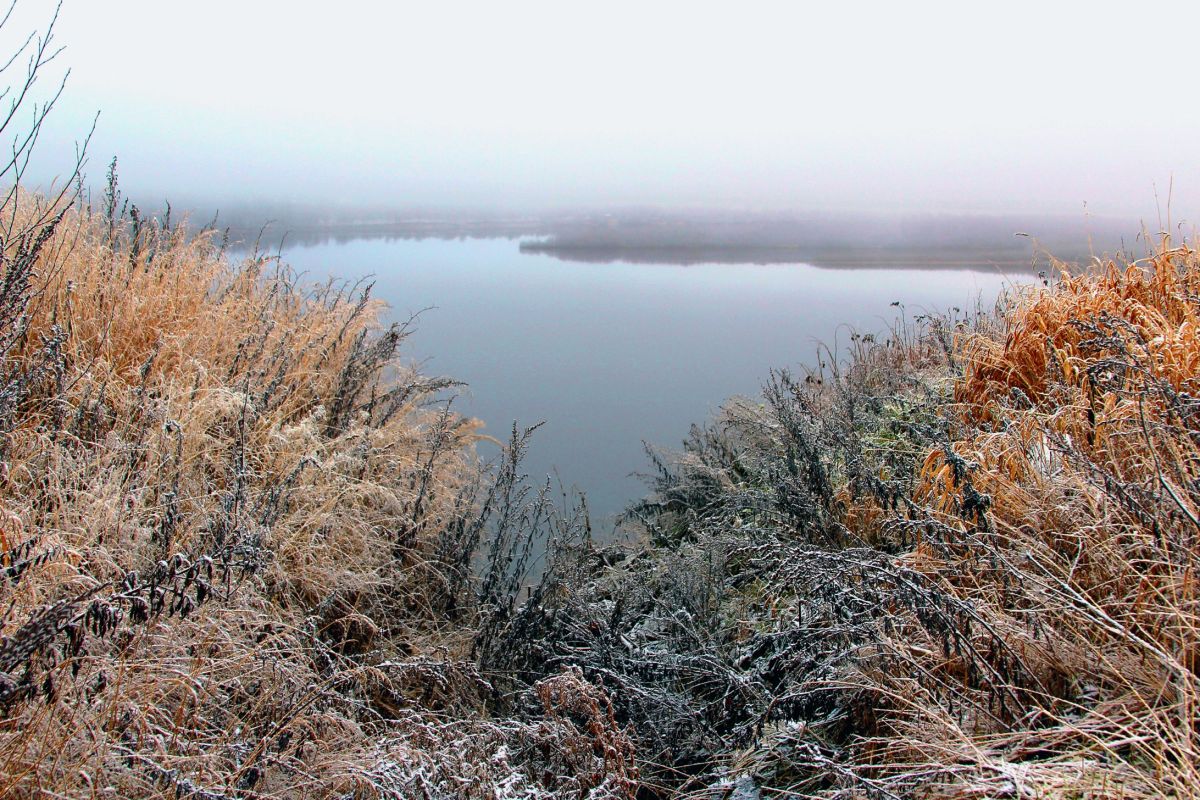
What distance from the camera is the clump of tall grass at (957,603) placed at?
1.67 meters

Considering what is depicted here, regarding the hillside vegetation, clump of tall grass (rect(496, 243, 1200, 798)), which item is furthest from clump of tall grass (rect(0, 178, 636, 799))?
clump of tall grass (rect(496, 243, 1200, 798))

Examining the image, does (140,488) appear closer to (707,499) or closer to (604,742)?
(604,742)

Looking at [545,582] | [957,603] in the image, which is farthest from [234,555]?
[957,603]

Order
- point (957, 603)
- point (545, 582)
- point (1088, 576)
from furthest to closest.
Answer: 1. point (545, 582)
2. point (1088, 576)
3. point (957, 603)

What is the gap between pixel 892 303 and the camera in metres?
6.42

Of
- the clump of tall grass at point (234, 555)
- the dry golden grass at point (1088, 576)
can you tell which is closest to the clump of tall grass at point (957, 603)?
the dry golden grass at point (1088, 576)

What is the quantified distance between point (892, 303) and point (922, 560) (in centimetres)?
437

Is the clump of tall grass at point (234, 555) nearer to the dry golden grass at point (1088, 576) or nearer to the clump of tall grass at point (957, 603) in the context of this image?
the clump of tall grass at point (957, 603)

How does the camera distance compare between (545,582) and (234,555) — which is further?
(545,582)

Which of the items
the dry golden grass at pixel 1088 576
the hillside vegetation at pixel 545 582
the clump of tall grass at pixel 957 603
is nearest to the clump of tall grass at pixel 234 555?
the hillside vegetation at pixel 545 582

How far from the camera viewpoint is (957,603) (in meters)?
1.78

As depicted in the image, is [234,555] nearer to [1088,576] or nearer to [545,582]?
[545,582]

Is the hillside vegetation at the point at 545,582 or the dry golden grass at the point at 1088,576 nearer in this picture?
the dry golden grass at the point at 1088,576

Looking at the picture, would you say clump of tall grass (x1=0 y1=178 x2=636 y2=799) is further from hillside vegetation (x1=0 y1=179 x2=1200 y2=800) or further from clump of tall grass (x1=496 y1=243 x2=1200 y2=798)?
clump of tall grass (x1=496 y1=243 x2=1200 y2=798)
